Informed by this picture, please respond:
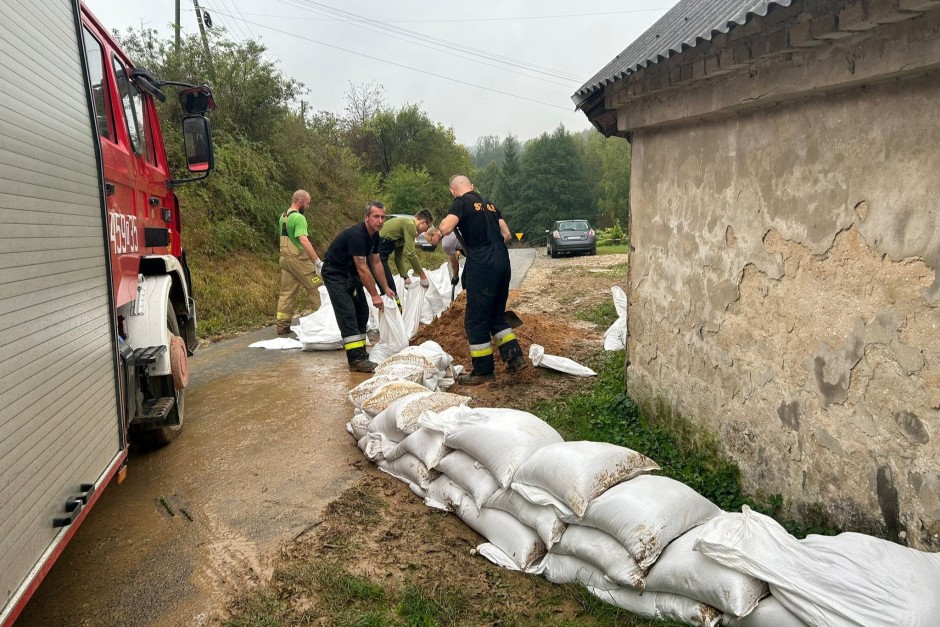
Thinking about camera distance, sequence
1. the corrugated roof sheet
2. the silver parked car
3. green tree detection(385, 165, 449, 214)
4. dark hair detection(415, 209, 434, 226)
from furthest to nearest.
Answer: green tree detection(385, 165, 449, 214) < the silver parked car < dark hair detection(415, 209, 434, 226) < the corrugated roof sheet

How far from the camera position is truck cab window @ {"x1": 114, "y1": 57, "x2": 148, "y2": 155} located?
4.07 meters

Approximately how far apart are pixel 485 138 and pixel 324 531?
159566mm

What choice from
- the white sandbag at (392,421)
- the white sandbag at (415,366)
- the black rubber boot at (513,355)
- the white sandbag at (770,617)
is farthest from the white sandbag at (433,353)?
the white sandbag at (770,617)

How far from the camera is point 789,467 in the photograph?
9.39 feet

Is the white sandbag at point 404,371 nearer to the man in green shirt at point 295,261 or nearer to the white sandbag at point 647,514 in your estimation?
the white sandbag at point 647,514

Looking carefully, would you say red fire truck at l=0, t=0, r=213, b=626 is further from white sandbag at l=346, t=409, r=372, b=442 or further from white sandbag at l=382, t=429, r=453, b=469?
white sandbag at l=382, t=429, r=453, b=469

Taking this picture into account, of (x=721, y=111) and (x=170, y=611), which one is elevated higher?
(x=721, y=111)

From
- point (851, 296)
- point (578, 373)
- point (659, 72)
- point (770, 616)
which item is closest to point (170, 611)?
point (770, 616)

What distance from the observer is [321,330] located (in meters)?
7.72

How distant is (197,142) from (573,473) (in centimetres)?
375

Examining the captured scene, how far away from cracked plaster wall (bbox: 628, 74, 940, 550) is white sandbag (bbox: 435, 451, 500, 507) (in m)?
1.30

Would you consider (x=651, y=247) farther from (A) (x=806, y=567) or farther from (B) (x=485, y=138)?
(B) (x=485, y=138)

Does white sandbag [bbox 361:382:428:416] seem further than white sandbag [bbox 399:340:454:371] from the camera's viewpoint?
No

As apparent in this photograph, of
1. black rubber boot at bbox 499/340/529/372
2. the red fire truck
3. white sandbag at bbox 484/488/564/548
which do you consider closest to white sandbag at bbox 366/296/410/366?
black rubber boot at bbox 499/340/529/372
